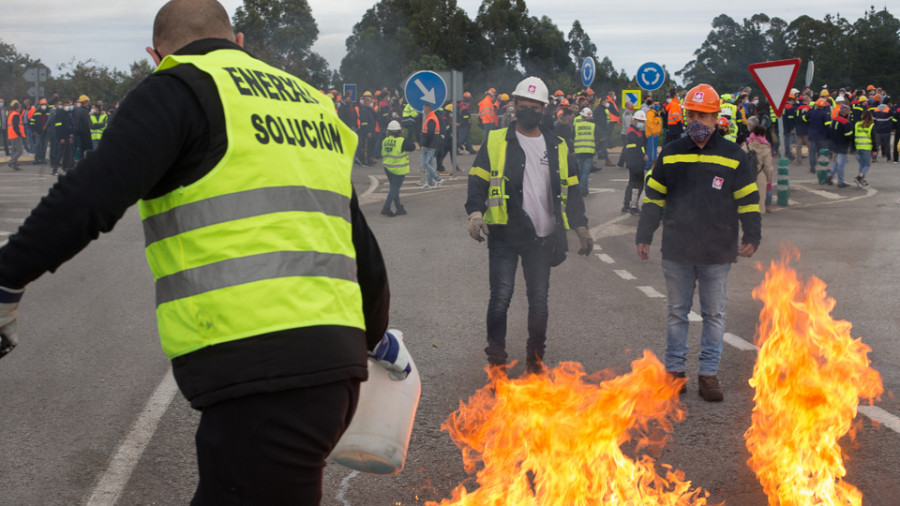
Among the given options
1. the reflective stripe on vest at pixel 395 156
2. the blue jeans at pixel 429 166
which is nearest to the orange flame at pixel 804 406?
the reflective stripe on vest at pixel 395 156

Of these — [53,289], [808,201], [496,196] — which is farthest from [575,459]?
[808,201]

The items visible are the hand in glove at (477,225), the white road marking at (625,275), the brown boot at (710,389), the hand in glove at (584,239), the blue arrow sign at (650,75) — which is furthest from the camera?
the blue arrow sign at (650,75)

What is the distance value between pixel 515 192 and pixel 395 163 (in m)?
9.81

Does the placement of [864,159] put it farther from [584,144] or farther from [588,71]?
[588,71]

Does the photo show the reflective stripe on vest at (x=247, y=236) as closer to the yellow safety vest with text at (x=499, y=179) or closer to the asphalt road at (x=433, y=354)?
the asphalt road at (x=433, y=354)

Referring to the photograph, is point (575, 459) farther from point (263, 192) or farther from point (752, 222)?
point (752, 222)

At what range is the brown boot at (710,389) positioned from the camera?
588 centimetres

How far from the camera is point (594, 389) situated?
5.63 metres

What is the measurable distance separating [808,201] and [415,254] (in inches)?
375

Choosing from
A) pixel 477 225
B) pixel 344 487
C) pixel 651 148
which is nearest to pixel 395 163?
pixel 651 148

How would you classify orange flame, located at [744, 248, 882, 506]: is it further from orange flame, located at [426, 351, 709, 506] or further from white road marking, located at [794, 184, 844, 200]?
white road marking, located at [794, 184, 844, 200]

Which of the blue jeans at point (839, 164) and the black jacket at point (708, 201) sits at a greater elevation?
the black jacket at point (708, 201)

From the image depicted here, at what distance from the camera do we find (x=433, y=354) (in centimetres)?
704

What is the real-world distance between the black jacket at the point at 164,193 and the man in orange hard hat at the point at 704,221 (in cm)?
412
